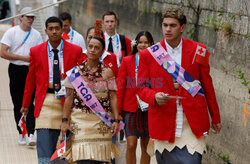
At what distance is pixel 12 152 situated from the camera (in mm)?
8016

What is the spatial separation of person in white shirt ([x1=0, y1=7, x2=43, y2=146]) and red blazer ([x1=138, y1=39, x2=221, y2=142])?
346 centimetres

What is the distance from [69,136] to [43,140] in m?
0.68

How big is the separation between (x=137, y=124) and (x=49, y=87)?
3.77 ft

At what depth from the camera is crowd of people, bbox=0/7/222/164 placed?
5.07 m

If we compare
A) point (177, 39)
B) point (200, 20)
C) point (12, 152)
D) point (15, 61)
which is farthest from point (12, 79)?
point (177, 39)

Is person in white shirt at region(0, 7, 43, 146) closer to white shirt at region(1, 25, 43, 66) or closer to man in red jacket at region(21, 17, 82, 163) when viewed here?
white shirt at region(1, 25, 43, 66)

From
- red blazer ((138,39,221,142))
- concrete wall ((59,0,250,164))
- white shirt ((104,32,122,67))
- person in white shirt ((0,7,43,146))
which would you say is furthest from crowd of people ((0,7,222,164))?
person in white shirt ((0,7,43,146))

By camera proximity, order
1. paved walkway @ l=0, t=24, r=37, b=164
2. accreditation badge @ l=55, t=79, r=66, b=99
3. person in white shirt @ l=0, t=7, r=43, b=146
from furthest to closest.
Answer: person in white shirt @ l=0, t=7, r=43, b=146, paved walkway @ l=0, t=24, r=37, b=164, accreditation badge @ l=55, t=79, r=66, b=99

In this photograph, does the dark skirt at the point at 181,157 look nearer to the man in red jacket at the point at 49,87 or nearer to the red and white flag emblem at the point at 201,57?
the red and white flag emblem at the point at 201,57

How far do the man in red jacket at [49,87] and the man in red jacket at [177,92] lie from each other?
1.39m

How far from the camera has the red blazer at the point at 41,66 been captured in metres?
6.23

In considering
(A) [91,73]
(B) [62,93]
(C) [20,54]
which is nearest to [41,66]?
(B) [62,93]

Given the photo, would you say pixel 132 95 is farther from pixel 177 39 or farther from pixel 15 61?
pixel 15 61

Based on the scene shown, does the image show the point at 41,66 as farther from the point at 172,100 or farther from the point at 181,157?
the point at 181,157
